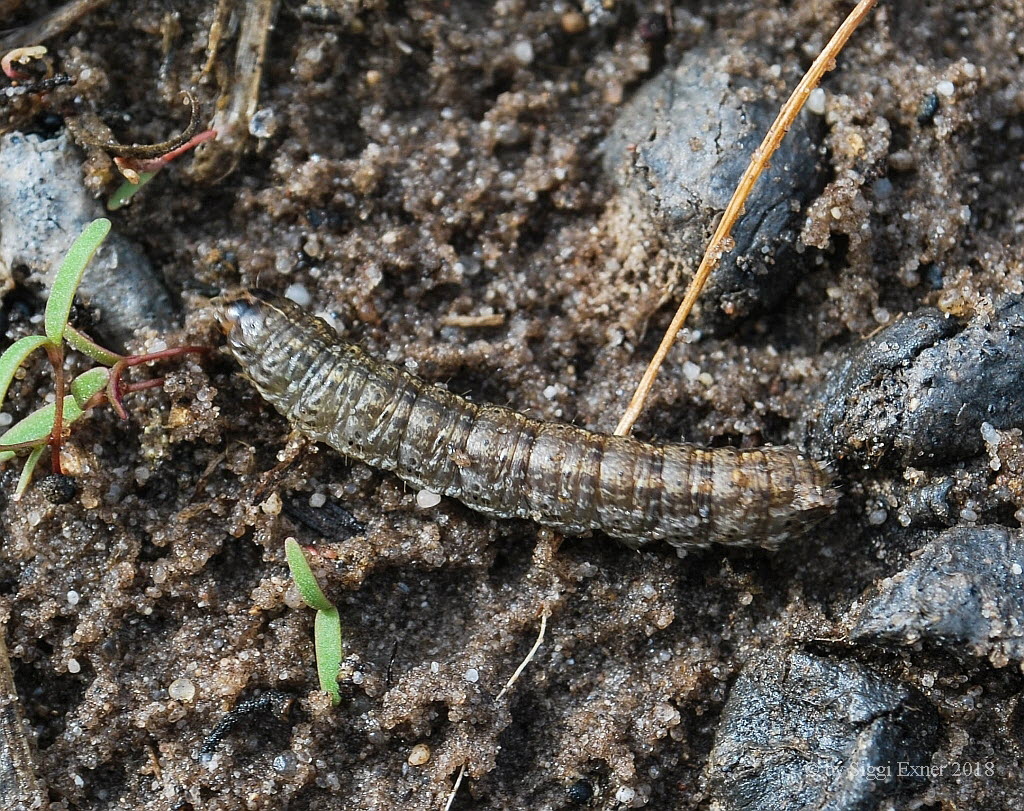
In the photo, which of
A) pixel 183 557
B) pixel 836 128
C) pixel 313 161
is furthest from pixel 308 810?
pixel 836 128

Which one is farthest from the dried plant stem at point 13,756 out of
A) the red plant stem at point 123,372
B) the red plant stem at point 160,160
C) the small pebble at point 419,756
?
the red plant stem at point 160,160

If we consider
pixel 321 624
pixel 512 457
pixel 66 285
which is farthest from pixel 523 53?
pixel 321 624

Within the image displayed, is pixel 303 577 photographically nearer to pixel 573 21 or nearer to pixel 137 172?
pixel 137 172

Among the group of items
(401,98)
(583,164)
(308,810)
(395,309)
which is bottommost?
(308,810)

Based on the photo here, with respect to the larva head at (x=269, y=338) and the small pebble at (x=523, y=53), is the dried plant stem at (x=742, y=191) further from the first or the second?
the larva head at (x=269, y=338)

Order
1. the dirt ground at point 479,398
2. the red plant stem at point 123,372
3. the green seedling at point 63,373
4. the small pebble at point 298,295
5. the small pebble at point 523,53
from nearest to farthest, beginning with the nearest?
1. the green seedling at point 63,373
2. the dirt ground at point 479,398
3. the red plant stem at point 123,372
4. the small pebble at point 298,295
5. the small pebble at point 523,53

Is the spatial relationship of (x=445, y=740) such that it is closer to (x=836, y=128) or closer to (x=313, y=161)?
(x=313, y=161)
